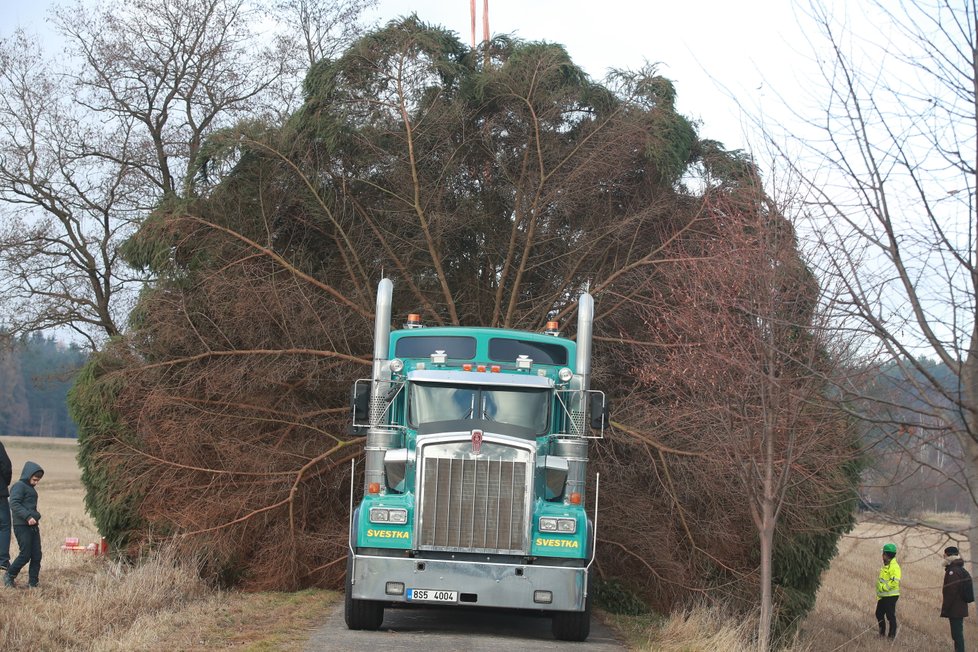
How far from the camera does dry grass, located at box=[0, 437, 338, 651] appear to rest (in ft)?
34.7

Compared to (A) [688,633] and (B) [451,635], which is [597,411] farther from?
→ (B) [451,635]

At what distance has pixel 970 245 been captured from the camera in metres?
7.59

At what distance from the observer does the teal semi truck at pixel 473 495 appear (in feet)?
39.9

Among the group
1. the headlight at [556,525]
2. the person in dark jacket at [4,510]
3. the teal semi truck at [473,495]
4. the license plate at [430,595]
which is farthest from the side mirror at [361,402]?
the person in dark jacket at [4,510]

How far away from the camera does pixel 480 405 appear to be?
13336mm

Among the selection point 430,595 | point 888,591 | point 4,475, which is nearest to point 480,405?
point 430,595

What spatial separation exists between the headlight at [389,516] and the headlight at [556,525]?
147 centimetres

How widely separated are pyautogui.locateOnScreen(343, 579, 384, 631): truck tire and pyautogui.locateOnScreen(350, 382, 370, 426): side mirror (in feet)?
6.43

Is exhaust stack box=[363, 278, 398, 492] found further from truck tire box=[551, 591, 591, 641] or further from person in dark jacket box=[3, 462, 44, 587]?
person in dark jacket box=[3, 462, 44, 587]

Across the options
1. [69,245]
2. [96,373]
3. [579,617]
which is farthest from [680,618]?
[69,245]

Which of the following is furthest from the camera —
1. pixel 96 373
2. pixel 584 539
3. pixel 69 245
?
pixel 69 245

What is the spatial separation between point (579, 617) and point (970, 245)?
6493mm

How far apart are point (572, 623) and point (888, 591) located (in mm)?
11052

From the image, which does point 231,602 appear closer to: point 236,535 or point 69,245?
point 236,535
